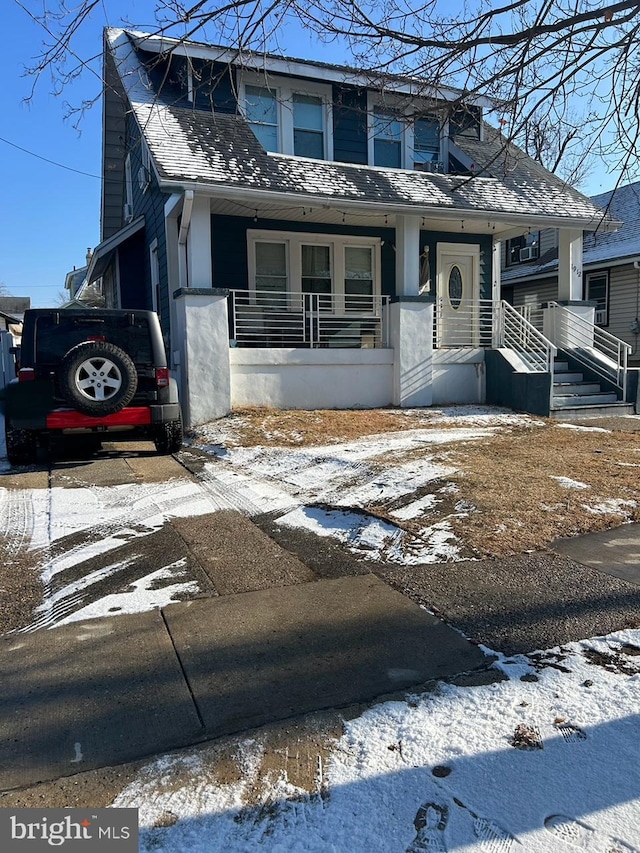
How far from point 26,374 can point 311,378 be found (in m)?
5.56

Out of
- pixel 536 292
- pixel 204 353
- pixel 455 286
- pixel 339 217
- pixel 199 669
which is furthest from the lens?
pixel 536 292

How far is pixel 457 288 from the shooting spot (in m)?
15.1

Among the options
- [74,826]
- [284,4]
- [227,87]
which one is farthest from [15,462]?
[227,87]

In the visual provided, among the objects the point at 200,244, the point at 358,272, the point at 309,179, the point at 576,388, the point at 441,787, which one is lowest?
Answer: the point at 441,787

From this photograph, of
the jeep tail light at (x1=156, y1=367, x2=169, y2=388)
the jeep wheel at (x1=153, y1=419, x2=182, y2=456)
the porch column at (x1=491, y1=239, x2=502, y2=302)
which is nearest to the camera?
the jeep tail light at (x1=156, y1=367, x2=169, y2=388)

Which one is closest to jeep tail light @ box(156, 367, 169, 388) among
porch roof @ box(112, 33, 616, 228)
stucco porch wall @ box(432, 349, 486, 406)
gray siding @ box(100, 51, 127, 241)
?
porch roof @ box(112, 33, 616, 228)

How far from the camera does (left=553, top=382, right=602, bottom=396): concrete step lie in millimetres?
11953

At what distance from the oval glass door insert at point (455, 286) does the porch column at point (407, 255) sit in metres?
2.89

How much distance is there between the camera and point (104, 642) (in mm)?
3104

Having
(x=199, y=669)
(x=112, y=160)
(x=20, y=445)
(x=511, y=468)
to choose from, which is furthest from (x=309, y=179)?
(x=199, y=669)

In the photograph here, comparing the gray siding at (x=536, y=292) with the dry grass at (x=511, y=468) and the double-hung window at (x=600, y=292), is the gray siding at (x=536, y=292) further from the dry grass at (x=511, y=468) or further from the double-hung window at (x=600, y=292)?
the dry grass at (x=511, y=468)

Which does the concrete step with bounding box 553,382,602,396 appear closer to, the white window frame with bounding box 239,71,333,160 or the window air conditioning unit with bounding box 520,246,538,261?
the white window frame with bounding box 239,71,333,160

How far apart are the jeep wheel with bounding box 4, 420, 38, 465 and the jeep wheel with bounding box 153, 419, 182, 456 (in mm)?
1496

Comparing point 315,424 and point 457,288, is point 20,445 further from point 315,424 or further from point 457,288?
point 457,288
